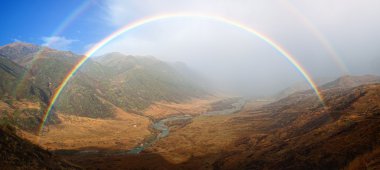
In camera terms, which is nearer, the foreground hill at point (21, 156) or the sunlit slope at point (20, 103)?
the foreground hill at point (21, 156)

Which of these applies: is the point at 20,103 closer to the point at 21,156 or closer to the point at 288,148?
the point at 21,156

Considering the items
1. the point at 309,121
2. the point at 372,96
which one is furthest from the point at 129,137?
the point at 372,96

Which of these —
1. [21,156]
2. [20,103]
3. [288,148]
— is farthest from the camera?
[20,103]

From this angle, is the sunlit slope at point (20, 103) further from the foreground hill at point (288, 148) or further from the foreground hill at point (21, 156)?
the foreground hill at point (21, 156)

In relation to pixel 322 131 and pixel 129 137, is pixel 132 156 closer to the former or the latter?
pixel 129 137

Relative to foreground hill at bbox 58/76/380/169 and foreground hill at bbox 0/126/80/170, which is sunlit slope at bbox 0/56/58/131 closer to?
foreground hill at bbox 58/76/380/169

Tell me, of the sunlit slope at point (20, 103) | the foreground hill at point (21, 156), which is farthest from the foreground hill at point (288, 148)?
the sunlit slope at point (20, 103)

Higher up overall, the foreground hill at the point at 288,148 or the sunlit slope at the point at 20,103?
the sunlit slope at the point at 20,103

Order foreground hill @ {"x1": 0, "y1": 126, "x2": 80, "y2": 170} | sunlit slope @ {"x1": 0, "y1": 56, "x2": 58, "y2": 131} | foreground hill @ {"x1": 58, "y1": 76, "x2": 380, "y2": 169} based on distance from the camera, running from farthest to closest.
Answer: sunlit slope @ {"x1": 0, "y1": 56, "x2": 58, "y2": 131}
foreground hill @ {"x1": 58, "y1": 76, "x2": 380, "y2": 169}
foreground hill @ {"x1": 0, "y1": 126, "x2": 80, "y2": 170}

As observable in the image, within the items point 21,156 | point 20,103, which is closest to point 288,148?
point 21,156

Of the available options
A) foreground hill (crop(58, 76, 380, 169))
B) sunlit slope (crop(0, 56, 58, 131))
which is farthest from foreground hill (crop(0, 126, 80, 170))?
sunlit slope (crop(0, 56, 58, 131))

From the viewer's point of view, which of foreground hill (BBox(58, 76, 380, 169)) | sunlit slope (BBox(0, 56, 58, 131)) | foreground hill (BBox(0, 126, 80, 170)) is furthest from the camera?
sunlit slope (BBox(0, 56, 58, 131))
